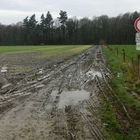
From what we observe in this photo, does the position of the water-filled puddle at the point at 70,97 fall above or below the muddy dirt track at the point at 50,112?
below

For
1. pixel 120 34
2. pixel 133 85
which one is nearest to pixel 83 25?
pixel 120 34

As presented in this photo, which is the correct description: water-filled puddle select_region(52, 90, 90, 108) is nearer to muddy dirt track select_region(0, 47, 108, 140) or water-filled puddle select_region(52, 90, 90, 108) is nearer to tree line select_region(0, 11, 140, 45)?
muddy dirt track select_region(0, 47, 108, 140)

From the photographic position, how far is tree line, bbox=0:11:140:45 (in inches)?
4771

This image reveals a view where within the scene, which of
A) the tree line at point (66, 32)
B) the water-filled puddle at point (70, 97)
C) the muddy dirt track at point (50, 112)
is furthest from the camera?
the tree line at point (66, 32)

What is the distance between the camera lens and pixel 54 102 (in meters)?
11.2

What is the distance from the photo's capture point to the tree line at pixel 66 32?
121188 millimetres

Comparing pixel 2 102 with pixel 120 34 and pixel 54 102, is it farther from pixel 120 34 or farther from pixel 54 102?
pixel 120 34

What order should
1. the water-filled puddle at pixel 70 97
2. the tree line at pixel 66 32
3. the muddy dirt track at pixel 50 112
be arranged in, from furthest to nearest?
the tree line at pixel 66 32
the water-filled puddle at pixel 70 97
the muddy dirt track at pixel 50 112

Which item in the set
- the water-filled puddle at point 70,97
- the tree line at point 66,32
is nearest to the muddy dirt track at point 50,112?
the water-filled puddle at point 70,97

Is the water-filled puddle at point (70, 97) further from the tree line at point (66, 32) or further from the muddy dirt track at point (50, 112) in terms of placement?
the tree line at point (66, 32)

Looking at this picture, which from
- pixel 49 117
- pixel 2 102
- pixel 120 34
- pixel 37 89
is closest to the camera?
pixel 49 117

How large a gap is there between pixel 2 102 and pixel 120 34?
4442 inches

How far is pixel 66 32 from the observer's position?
4956 inches

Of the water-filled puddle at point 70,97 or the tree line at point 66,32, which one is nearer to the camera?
the water-filled puddle at point 70,97
